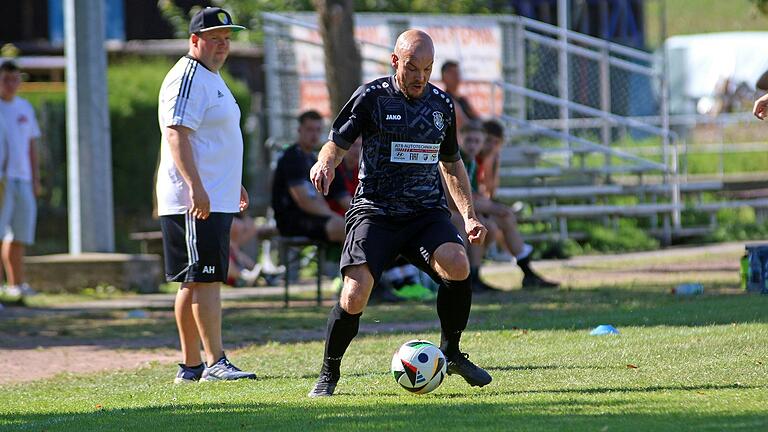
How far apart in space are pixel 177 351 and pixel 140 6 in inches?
874

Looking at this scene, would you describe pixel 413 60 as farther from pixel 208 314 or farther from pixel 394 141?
pixel 208 314

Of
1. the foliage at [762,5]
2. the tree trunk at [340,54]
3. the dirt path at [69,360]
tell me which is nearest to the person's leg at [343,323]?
the dirt path at [69,360]

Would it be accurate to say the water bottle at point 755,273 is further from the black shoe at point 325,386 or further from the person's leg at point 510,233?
the black shoe at point 325,386

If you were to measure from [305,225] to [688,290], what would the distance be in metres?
3.54

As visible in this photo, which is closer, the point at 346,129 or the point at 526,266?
the point at 346,129

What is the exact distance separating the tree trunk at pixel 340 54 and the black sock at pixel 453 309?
9.14 metres

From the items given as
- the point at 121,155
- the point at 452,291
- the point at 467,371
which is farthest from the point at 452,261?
the point at 121,155

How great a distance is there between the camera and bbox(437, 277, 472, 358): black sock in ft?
24.1

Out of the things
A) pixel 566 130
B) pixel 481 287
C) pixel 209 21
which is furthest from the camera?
pixel 566 130

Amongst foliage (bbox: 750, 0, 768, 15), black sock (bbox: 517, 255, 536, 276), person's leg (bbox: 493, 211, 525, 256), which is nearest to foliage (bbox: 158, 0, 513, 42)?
foliage (bbox: 750, 0, 768, 15)

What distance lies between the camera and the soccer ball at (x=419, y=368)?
7.11m

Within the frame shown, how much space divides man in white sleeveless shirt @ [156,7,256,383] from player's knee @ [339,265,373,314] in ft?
4.31

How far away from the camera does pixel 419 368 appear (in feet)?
23.3

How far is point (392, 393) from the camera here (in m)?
7.42
